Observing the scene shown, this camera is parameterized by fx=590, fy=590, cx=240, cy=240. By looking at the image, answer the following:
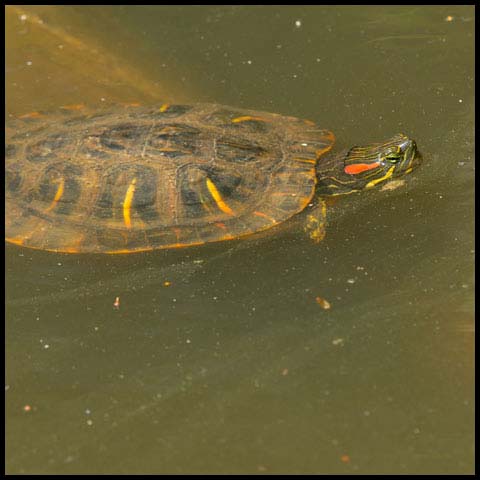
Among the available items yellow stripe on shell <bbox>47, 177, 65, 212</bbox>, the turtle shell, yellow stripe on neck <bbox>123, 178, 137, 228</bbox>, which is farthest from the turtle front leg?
yellow stripe on shell <bbox>47, 177, 65, 212</bbox>

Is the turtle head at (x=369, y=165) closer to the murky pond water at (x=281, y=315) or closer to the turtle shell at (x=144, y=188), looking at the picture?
the murky pond water at (x=281, y=315)

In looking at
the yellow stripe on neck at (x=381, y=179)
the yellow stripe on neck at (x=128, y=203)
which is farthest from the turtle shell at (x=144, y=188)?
the yellow stripe on neck at (x=381, y=179)

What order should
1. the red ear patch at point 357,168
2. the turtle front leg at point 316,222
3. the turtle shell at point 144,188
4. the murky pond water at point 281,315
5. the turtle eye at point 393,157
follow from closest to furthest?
the murky pond water at point 281,315 → the turtle shell at point 144,188 → the turtle front leg at point 316,222 → the turtle eye at point 393,157 → the red ear patch at point 357,168

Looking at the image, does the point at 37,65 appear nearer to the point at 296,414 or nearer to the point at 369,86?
the point at 369,86

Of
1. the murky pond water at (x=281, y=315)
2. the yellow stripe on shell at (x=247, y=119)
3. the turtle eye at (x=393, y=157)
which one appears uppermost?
the yellow stripe on shell at (x=247, y=119)

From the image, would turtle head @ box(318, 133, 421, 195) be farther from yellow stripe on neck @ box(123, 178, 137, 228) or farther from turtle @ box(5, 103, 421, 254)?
yellow stripe on neck @ box(123, 178, 137, 228)

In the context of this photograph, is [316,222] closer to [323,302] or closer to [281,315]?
[323,302]

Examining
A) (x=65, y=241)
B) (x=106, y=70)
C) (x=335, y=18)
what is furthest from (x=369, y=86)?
(x=65, y=241)
